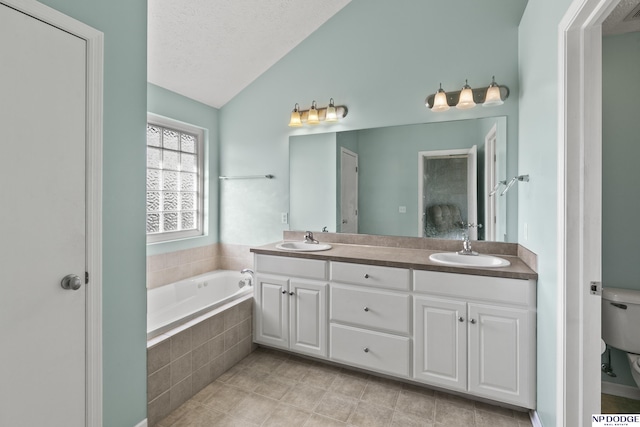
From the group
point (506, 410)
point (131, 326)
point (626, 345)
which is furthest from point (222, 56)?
point (626, 345)

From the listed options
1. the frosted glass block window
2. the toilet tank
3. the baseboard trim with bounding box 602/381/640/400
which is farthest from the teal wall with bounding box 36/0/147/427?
the baseboard trim with bounding box 602/381/640/400

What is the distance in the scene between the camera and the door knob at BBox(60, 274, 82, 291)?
130 centimetres

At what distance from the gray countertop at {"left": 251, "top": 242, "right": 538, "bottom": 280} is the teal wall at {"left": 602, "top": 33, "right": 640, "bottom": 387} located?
55 centimetres

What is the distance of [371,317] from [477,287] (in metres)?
0.71

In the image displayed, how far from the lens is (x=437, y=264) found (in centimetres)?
198

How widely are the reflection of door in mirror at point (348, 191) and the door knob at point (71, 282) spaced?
6.47 ft

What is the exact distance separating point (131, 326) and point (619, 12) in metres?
3.08

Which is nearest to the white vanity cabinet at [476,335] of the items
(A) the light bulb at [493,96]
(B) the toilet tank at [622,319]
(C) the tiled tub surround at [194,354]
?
(B) the toilet tank at [622,319]

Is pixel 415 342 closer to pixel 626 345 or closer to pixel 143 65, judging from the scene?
Result: pixel 626 345

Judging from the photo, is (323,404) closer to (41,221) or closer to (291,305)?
(291,305)

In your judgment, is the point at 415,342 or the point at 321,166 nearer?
the point at 415,342

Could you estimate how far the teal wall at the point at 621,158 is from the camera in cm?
193

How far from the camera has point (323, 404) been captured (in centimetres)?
196

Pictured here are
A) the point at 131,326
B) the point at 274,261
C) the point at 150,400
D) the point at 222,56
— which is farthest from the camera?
the point at 222,56
